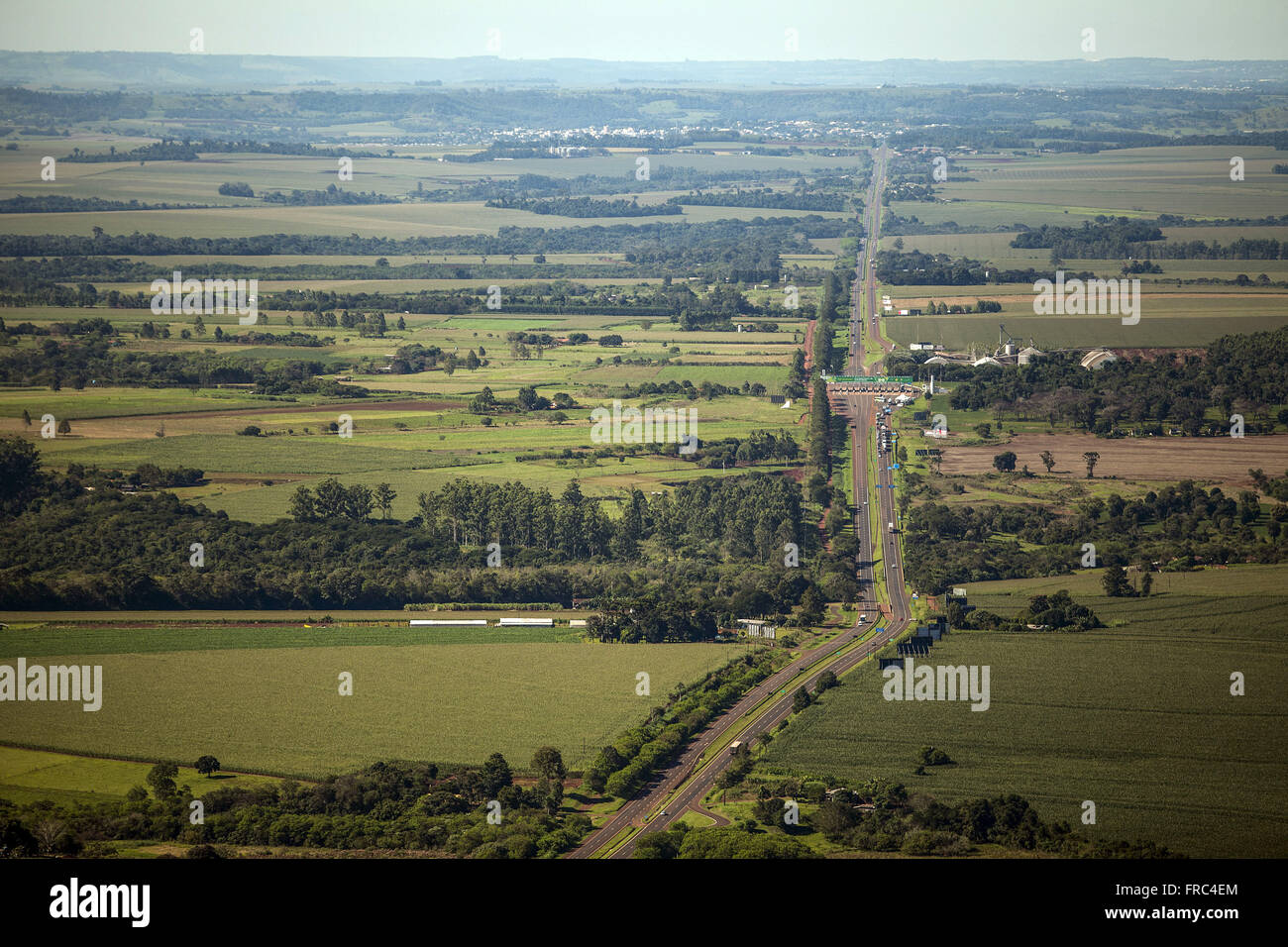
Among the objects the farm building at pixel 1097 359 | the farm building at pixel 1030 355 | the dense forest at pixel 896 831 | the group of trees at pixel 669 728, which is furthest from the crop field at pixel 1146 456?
the dense forest at pixel 896 831

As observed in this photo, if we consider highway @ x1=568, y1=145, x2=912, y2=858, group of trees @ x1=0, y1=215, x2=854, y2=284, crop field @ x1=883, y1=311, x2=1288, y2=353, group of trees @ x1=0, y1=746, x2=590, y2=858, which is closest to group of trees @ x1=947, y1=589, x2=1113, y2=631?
highway @ x1=568, y1=145, x2=912, y2=858

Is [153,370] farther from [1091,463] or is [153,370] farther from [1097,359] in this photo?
[1097,359]

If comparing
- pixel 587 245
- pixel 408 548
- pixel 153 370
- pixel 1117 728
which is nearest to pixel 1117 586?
pixel 1117 728

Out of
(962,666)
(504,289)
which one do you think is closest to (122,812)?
(962,666)

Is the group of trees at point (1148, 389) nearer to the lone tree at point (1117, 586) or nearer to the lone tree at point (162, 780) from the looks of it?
the lone tree at point (1117, 586)

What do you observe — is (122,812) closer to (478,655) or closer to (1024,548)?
(478,655)

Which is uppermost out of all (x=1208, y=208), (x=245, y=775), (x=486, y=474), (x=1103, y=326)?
(x=1208, y=208)

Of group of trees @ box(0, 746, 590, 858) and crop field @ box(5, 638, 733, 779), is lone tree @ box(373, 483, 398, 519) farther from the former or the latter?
group of trees @ box(0, 746, 590, 858)
